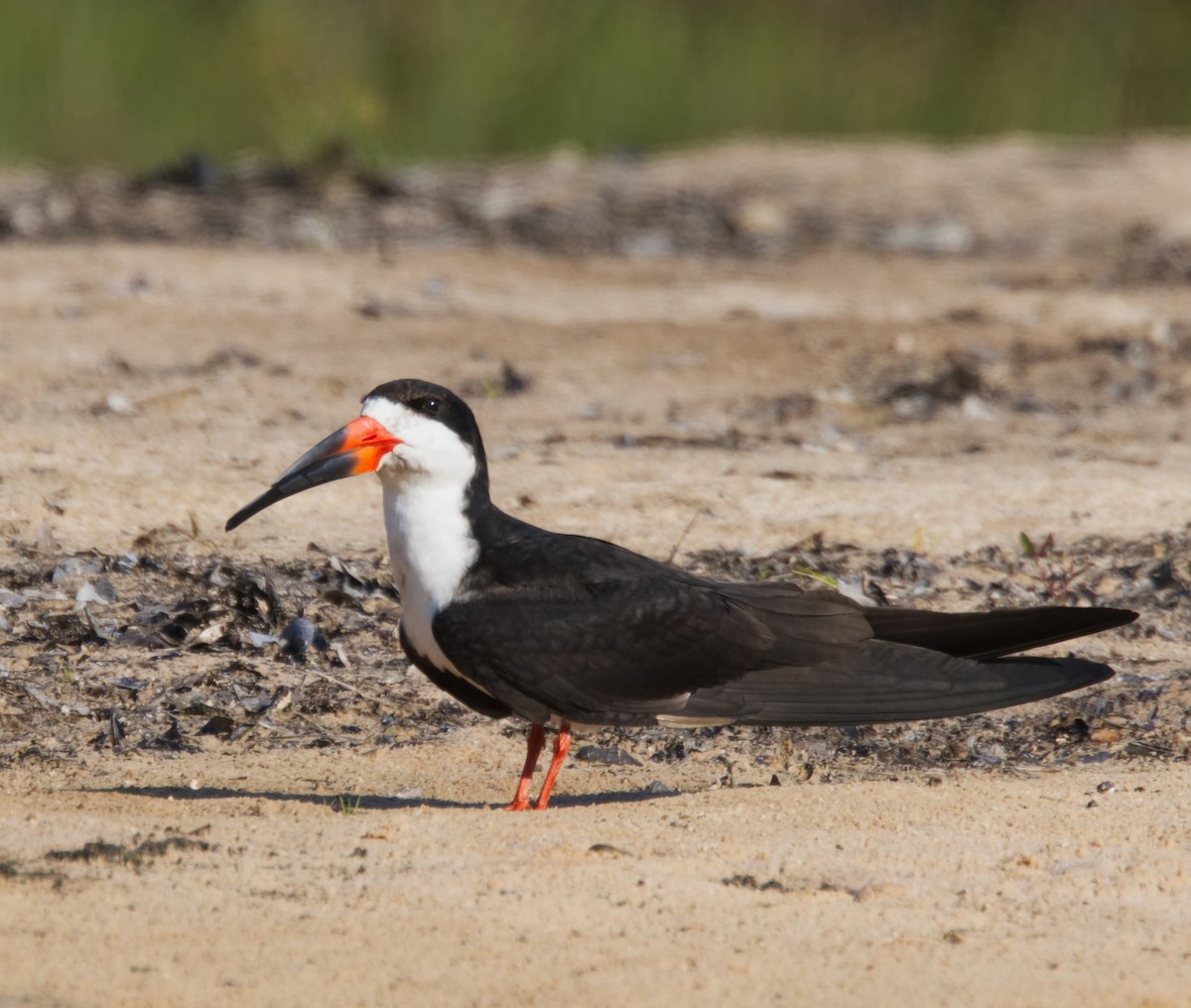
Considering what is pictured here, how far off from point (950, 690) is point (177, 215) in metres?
7.13

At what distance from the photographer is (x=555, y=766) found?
14.7ft

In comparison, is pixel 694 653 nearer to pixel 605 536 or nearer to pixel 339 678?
pixel 339 678

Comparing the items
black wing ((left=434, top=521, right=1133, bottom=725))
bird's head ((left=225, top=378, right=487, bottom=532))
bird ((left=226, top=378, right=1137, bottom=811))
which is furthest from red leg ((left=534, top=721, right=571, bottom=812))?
bird's head ((left=225, top=378, right=487, bottom=532))

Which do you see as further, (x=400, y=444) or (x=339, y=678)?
(x=339, y=678)

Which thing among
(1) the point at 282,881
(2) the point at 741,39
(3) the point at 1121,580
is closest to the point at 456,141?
(2) the point at 741,39

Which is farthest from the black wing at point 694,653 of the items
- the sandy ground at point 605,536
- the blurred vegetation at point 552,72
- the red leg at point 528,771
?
the blurred vegetation at point 552,72

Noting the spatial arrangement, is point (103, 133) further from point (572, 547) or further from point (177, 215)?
point (572, 547)

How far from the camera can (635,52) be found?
13438 mm

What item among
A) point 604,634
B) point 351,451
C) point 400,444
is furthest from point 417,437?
point 604,634

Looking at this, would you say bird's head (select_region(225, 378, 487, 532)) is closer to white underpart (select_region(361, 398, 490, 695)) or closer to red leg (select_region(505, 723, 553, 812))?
white underpart (select_region(361, 398, 490, 695))

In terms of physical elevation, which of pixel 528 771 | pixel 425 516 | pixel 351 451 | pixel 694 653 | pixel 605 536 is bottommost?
pixel 528 771

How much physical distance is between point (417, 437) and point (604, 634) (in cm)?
67

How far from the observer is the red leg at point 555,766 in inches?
172

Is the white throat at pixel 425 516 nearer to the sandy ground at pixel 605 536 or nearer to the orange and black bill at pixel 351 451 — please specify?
the orange and black bill at pixel 351 451
